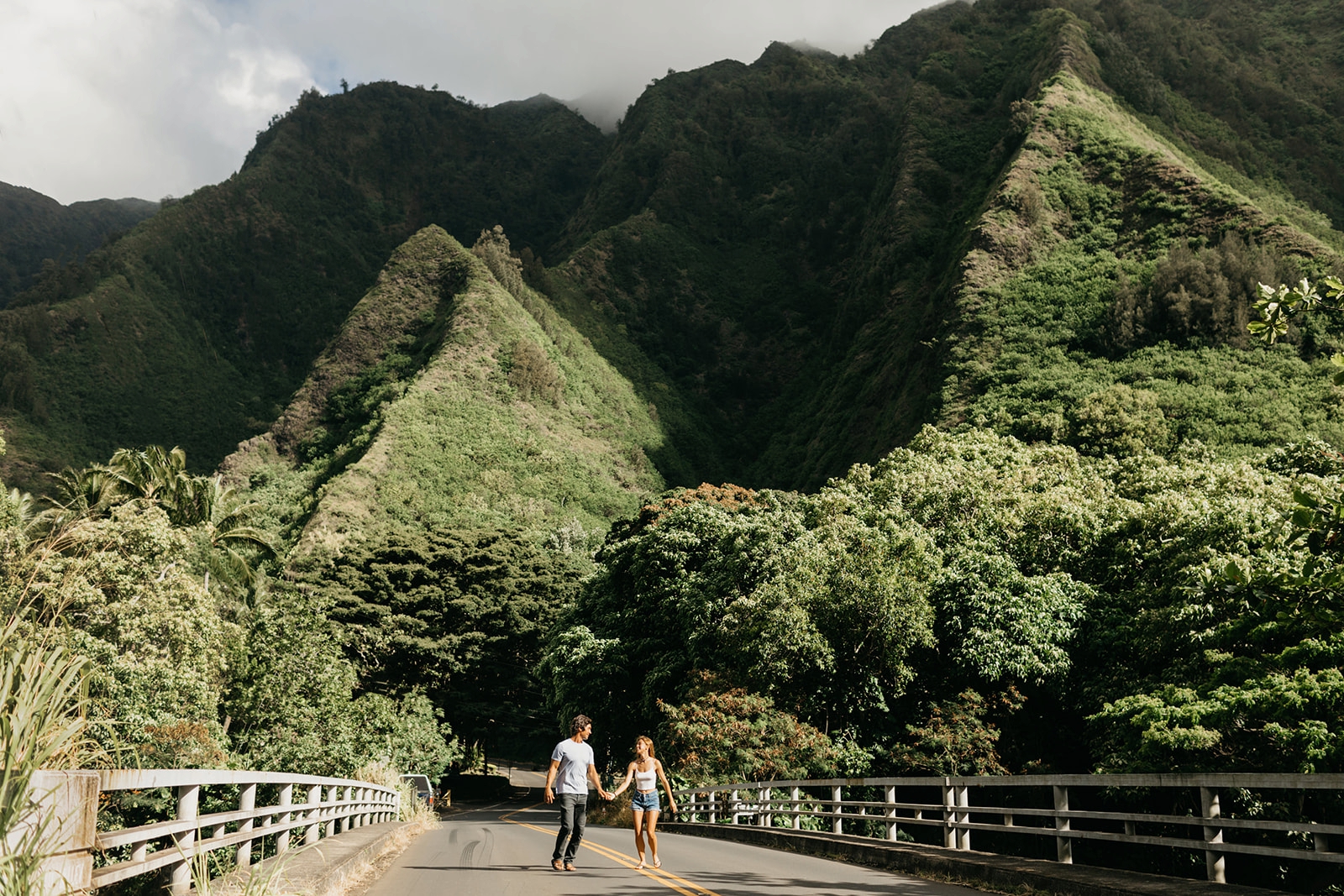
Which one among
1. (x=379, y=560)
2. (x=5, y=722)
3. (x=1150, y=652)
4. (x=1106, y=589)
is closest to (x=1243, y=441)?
(x=1106, y=589)

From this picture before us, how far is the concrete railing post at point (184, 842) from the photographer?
5953mm

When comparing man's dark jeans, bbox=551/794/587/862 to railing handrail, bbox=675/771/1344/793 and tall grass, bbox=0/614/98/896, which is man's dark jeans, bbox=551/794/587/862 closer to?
railing handrail, bbox=675/771/1344/793

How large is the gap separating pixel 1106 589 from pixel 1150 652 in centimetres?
481

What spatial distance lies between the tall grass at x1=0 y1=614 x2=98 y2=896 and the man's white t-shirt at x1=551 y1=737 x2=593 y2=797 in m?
8.57

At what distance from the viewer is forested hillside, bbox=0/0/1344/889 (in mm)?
27297

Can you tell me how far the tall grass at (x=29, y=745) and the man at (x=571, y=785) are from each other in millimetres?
8396

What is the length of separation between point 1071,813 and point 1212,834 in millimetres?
1919

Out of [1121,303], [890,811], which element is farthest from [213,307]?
[890,811]

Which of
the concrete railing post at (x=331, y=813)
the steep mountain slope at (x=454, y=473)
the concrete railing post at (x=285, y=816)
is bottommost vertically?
the concrete railing post at (x=331, y=813)

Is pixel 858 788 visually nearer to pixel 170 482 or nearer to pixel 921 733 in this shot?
pixel 921 733

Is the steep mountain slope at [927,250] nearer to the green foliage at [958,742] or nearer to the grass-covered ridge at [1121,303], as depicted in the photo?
the grass-covered ridge at [1121,303]

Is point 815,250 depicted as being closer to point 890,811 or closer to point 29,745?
point 890,811

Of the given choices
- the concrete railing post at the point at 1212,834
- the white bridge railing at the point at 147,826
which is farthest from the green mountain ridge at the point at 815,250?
the white bridge railing at the point at 147,826

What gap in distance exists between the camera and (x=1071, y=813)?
1041 cm
